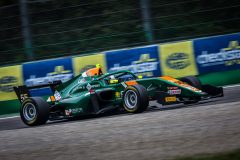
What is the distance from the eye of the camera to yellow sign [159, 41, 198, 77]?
43.3 feet

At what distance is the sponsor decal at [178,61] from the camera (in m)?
13.2

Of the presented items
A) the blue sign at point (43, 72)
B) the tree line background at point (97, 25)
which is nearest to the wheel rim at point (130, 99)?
the blue sign at point (43, 72)

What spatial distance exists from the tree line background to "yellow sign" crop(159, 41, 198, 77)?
1.13m

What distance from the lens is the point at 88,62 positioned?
1368 centimetres

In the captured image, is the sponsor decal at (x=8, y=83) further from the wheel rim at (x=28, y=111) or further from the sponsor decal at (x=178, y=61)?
the sponsor decal at (x=178, y=61)

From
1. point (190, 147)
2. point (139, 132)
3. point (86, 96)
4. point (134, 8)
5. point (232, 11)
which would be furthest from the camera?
point (134, 8)

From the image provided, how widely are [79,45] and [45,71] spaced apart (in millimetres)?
1712

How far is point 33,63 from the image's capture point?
14156mm

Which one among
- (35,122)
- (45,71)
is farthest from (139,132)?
(45,71)

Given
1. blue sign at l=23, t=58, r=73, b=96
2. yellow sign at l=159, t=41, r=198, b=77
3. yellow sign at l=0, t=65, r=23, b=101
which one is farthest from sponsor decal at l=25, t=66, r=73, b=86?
yellow sign at l=159, t=41, r=198, b=77

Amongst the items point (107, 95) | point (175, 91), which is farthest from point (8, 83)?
point (175, 91)

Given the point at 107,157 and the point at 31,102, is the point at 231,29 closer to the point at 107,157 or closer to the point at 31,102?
the point at 31,102

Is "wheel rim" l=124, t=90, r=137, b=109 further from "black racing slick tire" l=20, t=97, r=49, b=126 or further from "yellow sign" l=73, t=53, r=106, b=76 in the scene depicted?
"yellow sign" l=73, t=53, r=106, b=76

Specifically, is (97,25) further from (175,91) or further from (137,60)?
(175,91)
